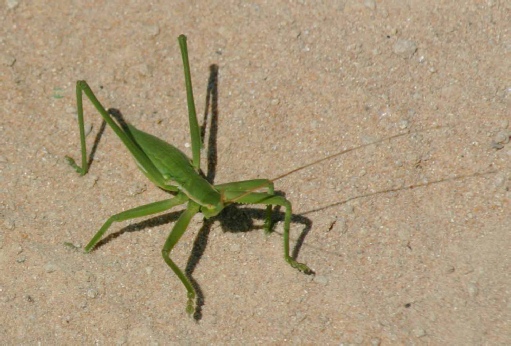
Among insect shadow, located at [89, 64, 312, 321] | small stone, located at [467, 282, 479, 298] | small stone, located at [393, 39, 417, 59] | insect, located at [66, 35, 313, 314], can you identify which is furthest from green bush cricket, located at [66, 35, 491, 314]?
small stone, located at [467, 282, 479, 298]

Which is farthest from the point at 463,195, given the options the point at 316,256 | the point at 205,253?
the point at 205,253

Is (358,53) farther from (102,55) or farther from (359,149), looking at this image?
(102,55)

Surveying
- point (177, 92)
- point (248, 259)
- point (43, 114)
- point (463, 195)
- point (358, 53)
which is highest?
point (43, 114)

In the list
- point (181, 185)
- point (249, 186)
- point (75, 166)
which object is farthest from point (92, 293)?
point (249, 186)

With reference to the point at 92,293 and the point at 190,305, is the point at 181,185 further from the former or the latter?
the point at 92,293

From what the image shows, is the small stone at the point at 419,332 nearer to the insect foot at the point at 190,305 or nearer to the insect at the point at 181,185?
the insect at the point at 181,185

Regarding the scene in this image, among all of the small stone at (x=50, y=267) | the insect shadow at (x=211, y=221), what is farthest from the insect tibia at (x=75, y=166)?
the small stone at (x=50, y=267)
